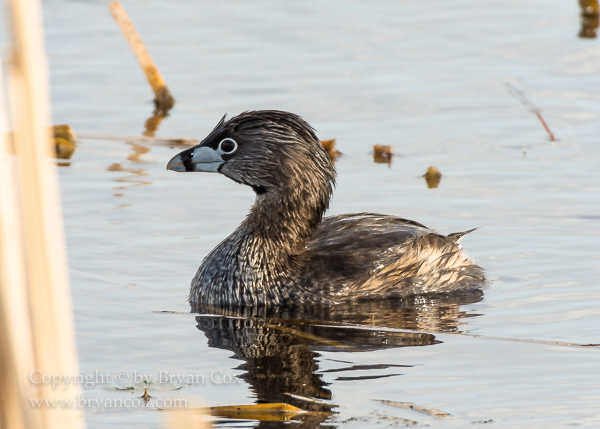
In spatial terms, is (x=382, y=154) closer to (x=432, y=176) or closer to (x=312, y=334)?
(x=432, y=176)

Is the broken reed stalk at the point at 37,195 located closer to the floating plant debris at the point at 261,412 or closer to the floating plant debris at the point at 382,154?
the floating plant debris at the point at 261,412

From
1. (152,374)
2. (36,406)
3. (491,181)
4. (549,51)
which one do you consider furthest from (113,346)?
(549,51)

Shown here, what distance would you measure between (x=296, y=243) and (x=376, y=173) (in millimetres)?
2602

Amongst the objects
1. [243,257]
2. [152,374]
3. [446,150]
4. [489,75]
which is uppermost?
[489,75]

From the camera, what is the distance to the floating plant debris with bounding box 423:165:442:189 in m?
9.78

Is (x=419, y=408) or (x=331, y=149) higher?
(x=331, y=149)

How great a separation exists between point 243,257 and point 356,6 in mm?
8467

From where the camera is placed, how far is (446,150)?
1062cm

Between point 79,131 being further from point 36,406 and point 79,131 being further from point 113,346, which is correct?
point 36,406

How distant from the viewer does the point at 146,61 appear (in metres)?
11.5

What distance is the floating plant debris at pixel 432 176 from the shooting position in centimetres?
978

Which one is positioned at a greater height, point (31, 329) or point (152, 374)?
point (31, 329)

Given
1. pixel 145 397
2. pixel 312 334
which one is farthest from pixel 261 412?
pixel 312 334

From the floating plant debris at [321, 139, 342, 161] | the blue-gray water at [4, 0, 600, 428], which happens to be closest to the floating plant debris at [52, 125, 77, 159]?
the blue-gray water at [4, 0, 600, 428]
